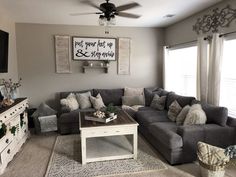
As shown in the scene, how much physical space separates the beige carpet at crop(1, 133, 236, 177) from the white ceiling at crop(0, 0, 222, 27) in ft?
8.71

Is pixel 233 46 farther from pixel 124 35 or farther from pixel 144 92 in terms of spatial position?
pixel 124 35

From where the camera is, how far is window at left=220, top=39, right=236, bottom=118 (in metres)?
3.24

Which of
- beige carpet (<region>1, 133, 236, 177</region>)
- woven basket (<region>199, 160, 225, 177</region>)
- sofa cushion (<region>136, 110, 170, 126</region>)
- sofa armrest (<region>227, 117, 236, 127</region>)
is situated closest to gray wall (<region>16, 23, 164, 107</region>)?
sofa cushion (<region>136, 110, 170, 126</region>)

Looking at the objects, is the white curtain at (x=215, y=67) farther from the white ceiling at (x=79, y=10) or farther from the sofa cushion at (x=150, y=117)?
the sofa cushion at (x=150, y=117)

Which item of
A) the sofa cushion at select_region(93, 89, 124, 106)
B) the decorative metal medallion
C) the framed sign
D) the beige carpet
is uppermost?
the decorative metal medallion

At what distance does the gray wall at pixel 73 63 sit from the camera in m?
4.97

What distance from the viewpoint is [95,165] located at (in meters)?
2.90

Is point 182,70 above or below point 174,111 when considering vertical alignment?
above

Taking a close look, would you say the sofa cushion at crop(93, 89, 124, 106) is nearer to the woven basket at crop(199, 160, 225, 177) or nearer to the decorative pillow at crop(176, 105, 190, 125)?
the decorative pillow at crop(176, 105, 190, 125)

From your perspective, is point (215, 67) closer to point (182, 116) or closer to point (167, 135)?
point (182, 116)

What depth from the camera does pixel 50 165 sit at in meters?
2.90

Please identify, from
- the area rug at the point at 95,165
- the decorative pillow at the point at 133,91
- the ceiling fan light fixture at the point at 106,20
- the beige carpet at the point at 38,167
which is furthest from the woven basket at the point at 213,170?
the decorative pillow at the point at 133,91

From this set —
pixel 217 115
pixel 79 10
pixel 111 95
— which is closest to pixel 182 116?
pixel 217 115

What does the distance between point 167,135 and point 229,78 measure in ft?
5.21
